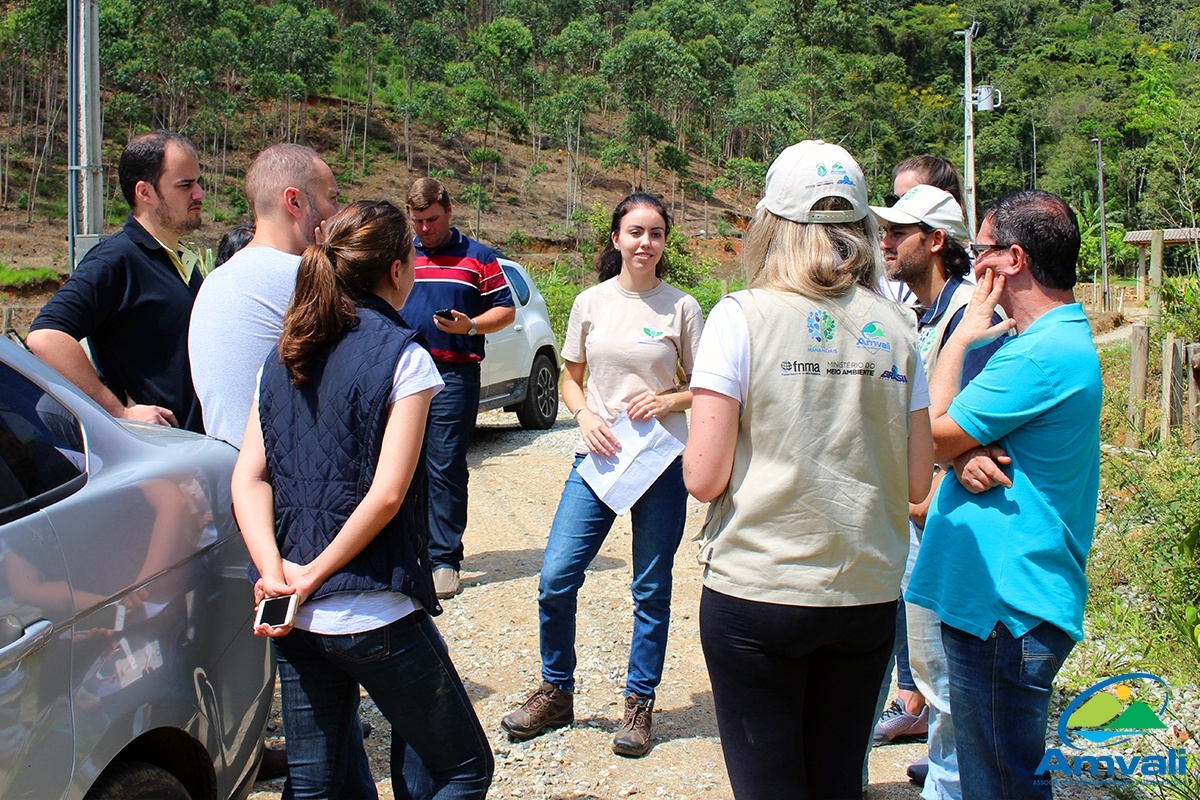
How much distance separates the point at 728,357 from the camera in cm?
213

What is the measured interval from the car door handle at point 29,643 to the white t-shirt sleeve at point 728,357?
4.49 feet

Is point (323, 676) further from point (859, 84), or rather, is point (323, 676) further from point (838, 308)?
point (859, 84)

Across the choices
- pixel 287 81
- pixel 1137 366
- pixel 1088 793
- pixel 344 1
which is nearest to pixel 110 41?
pixel 287 81

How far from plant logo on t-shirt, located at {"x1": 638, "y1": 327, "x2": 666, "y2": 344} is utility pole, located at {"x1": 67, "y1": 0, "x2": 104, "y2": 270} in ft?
15.1

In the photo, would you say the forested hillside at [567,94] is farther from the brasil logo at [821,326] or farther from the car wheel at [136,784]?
the car wheel at [136,784]

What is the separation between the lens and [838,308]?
7.04 feet

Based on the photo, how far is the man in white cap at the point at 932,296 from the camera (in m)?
3.03

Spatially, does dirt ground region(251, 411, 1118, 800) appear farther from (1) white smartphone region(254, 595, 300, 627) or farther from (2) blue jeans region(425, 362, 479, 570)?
(1) white smartphone region(254, 595, 300, 627)

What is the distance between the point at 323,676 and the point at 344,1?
80279 mm

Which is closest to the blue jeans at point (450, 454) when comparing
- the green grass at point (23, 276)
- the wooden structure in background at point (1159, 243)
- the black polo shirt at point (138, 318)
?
the black polo shirt at point (138, 318)

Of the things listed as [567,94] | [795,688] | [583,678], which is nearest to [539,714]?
[583,678]

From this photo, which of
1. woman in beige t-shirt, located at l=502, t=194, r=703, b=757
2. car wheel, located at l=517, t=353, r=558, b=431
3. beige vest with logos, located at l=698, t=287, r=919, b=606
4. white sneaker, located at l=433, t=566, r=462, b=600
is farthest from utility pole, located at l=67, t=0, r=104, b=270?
beige vest with logos, located at l=698, t=287, r=919, b=606

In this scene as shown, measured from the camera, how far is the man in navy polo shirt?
5246 mm

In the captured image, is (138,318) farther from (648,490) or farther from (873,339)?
(873,339)
